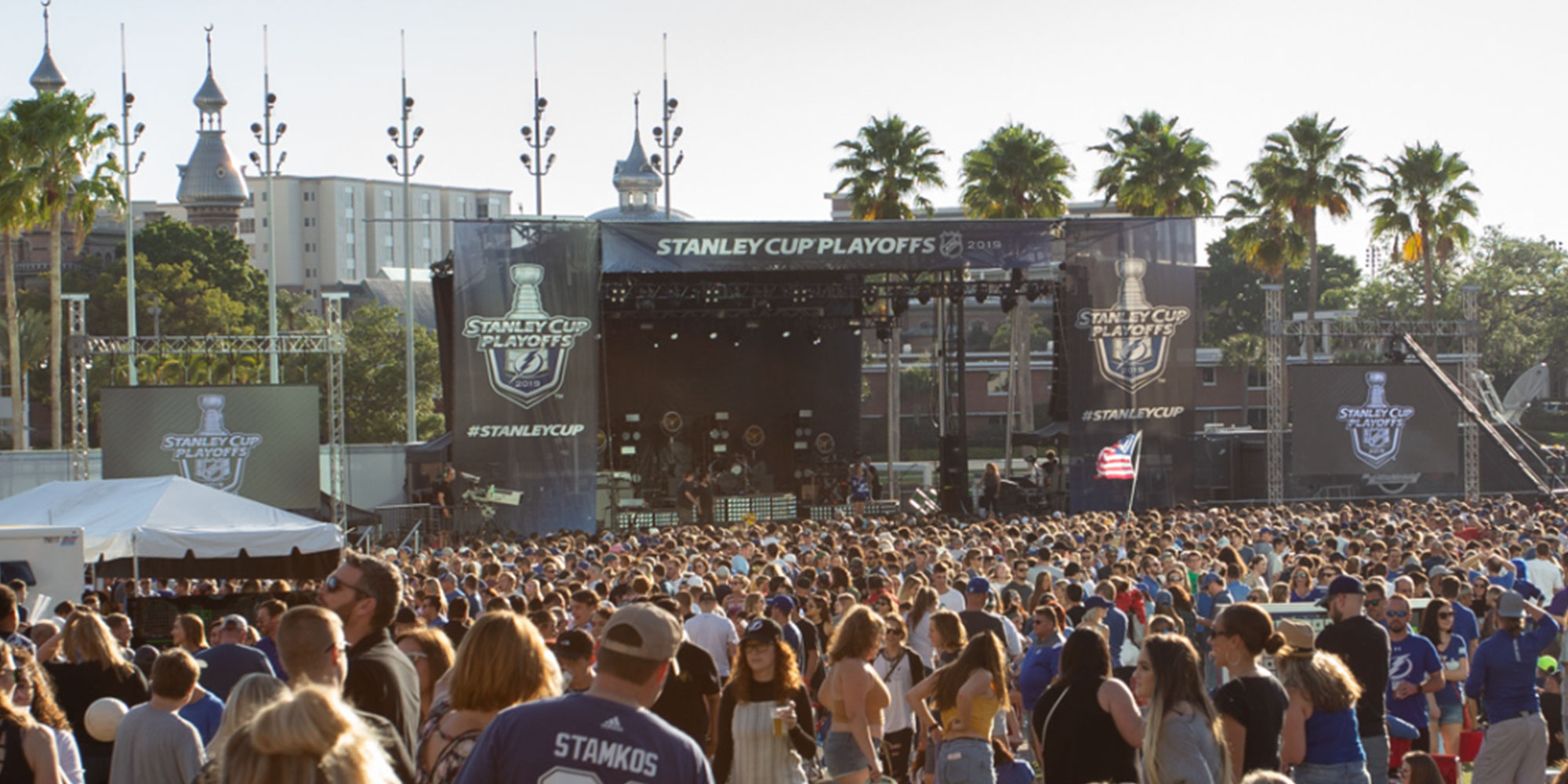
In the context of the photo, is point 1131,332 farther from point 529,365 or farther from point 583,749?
point 583,749

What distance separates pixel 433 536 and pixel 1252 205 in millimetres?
23614

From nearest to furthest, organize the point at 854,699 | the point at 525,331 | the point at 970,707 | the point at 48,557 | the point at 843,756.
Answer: the point at 970,707
the point at 854,699
the point at 843,756
the point at 48,557
the point at 525,331

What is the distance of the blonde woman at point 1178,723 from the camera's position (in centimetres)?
→ 558

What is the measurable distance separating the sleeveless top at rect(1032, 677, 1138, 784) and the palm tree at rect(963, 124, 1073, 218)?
33.3 metres

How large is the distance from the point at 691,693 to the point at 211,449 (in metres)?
20.8

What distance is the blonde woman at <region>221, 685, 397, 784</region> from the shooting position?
3.04 metres

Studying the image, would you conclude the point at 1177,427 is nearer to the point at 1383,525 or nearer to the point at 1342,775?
the point at 1383,525

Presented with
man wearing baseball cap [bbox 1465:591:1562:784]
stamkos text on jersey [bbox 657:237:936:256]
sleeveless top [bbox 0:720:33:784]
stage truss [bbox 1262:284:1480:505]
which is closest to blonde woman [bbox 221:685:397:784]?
sleeveless top [bbox 0:720:33:784]

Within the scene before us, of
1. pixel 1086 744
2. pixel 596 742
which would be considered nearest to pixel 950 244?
pixel 1086 744

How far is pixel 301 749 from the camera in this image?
3.04 metres

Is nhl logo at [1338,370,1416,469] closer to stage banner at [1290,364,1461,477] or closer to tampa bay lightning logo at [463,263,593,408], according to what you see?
stage banner at [1290,364,1461,477]

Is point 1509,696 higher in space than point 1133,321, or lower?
lower

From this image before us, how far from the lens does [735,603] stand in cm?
1177

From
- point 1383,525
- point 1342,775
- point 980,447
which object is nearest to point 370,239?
point 980,447
